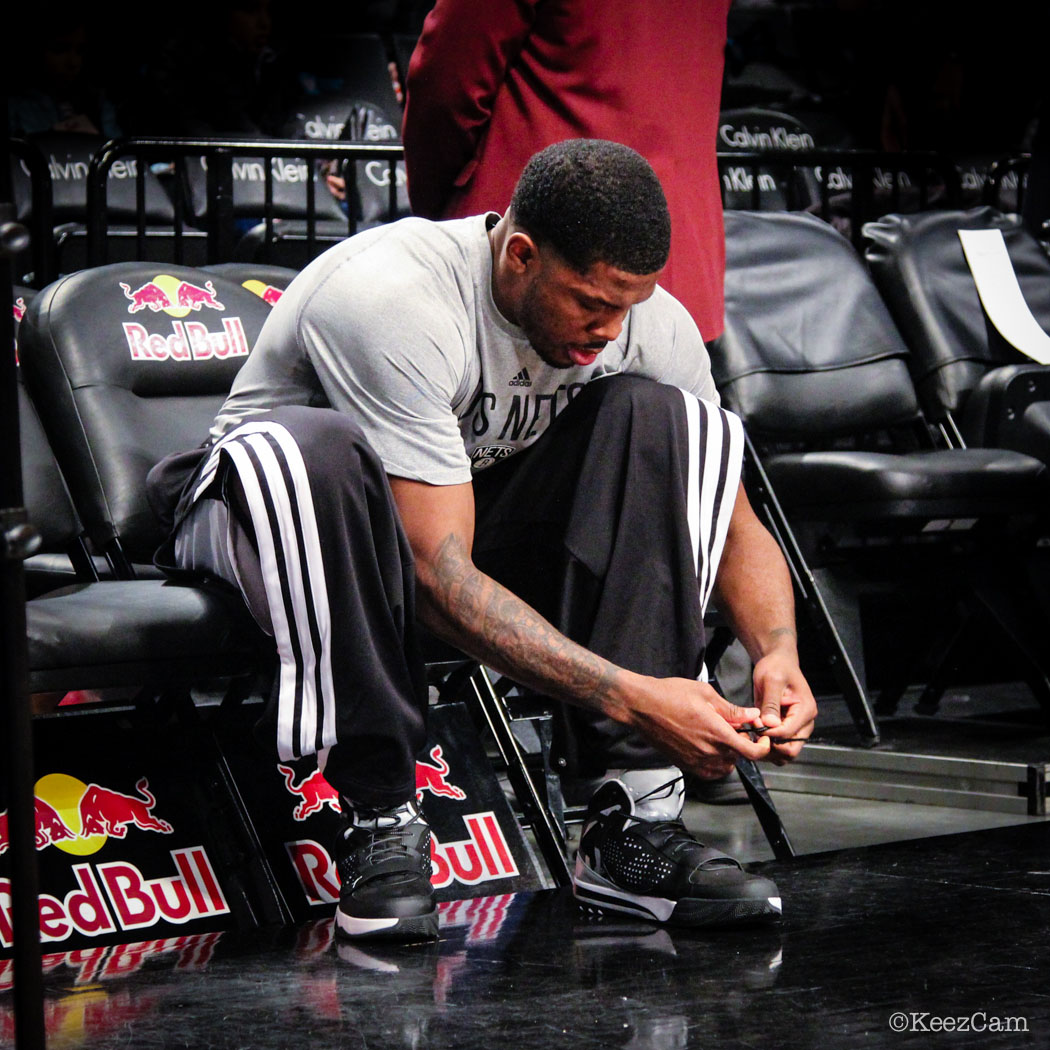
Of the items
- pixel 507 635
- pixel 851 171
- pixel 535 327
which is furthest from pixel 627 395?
pixel 851 171

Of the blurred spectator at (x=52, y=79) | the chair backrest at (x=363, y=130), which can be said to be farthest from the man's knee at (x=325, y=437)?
the blurred spectator at (x=52, y=79)

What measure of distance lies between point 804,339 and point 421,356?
1.73 meters

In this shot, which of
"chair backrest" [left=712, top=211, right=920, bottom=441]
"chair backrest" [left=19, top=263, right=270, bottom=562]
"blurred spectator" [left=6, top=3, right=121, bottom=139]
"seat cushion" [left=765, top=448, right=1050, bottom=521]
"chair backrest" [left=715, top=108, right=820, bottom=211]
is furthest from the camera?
"chair backrest" [left=715, top=108, right=820, bottom=211]

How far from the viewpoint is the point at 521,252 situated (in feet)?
6.66

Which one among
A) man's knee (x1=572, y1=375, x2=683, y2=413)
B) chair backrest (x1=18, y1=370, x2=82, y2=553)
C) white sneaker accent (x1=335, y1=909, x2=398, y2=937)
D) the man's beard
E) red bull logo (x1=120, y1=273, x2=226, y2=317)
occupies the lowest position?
white sneaker accent (x1=335, y1=909, x2=398, y2=937)

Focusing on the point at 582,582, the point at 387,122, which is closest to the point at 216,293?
the point at 582,582

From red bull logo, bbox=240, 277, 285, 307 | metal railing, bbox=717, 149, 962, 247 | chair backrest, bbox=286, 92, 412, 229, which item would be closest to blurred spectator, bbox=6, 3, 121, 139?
chair backrest, bbox=286, 92, 412, 229

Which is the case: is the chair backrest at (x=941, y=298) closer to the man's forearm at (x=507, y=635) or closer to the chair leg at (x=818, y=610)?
the chair leg at (x=818, y=610)

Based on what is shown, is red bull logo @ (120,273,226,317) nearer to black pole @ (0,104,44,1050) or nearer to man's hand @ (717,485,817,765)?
man's hand @ (717,485,817,765)

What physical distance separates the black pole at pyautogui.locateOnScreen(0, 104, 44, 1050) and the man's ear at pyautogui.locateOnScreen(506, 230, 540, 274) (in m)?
0.98

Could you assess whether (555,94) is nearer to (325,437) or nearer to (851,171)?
(325,437)

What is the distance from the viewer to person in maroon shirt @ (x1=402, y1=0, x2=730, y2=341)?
250 cm

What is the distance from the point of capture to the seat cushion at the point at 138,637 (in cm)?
181

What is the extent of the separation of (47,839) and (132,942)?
17 centimetres
